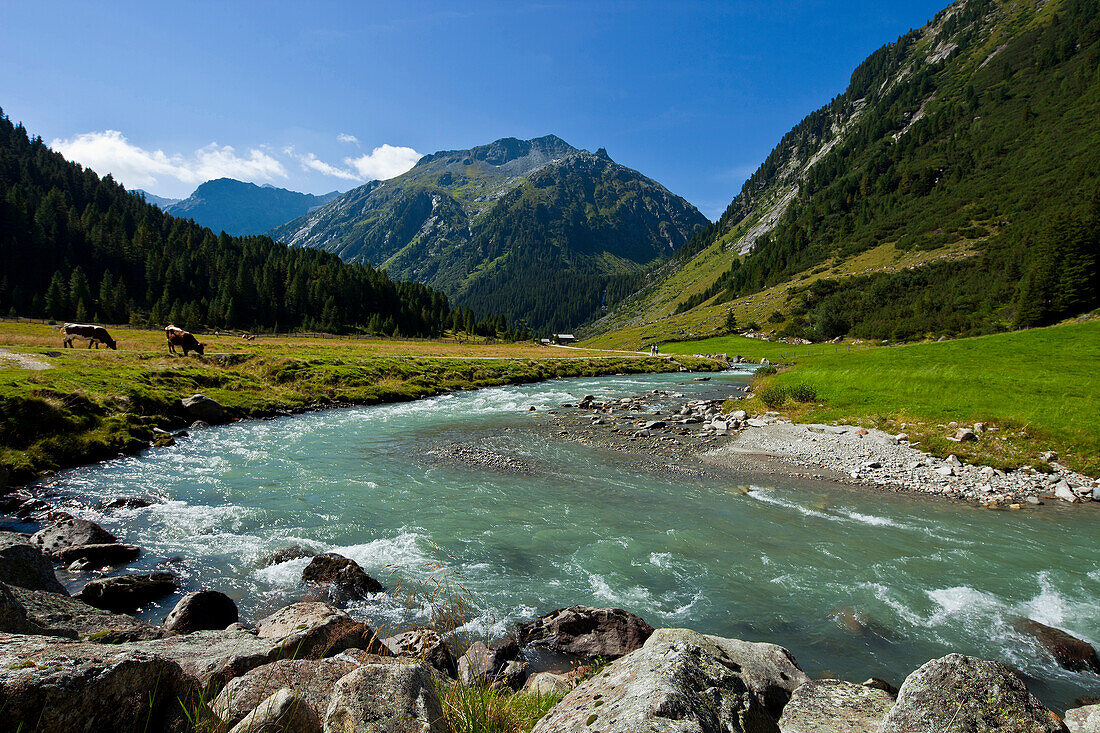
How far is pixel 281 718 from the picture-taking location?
348 cm

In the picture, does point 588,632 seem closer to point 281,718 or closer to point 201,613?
point 281,718

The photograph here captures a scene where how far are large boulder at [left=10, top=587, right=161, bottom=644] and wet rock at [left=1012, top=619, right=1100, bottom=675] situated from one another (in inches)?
581

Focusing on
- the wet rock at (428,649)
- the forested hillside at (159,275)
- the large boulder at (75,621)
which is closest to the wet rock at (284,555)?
the large boulder at (75,621)

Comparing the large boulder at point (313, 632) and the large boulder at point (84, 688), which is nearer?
the large boulder at point (84, 688)

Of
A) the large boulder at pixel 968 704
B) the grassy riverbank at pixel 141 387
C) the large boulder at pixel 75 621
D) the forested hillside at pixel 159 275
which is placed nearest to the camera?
the large boulder at pixel 968 704

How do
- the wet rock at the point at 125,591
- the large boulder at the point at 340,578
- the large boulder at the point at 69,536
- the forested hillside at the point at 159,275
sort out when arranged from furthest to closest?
1. the forested hillside at the point at 159,275
2. the large boulder at the point at 69,536
3. the large boulder at the point at 340,578
4. the wet rock at the point at 125,591

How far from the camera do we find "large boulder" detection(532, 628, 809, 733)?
3.46 m

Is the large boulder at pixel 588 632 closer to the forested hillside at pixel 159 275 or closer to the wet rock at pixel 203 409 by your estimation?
the wet rock at pixel 203 409

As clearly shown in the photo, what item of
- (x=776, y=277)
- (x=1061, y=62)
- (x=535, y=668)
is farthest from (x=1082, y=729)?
(x=1061, y=62)

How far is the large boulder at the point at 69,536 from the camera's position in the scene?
33.7 feet

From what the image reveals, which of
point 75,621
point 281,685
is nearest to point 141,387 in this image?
point 75,621

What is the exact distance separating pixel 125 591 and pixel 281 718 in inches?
321

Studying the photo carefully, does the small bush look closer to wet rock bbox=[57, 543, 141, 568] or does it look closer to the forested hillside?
wet rock bbox=[57, 543, 141, 568]

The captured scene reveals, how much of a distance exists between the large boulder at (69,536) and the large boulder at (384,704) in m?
11.1
